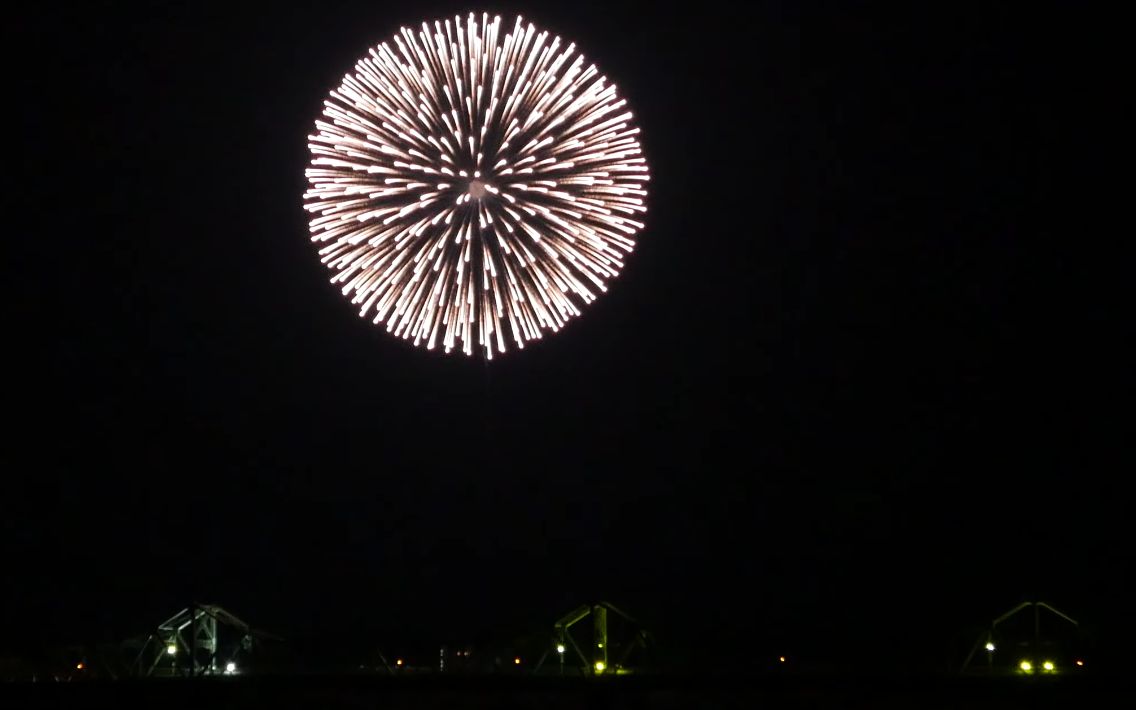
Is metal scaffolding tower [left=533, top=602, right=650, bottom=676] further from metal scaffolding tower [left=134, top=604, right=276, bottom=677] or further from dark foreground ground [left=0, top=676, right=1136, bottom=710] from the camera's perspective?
dark foreground ground [left=0, top=676, right=1136, bottom=710]

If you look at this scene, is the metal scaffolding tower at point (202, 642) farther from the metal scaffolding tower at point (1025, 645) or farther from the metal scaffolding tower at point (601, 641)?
the metal scaffolding tower at point (1025, 645)

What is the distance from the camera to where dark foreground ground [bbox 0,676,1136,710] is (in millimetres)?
17609

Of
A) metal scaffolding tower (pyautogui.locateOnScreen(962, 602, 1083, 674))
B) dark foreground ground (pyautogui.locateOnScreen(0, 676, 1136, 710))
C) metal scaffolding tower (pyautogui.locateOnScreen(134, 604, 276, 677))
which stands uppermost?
metal scaffolding tower (pyautogui.locateOnScreen(134, 604, 276, 677))

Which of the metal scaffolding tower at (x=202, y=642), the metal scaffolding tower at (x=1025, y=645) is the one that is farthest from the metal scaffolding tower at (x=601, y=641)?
the metal scaffolding tower at (x=202, y=642)

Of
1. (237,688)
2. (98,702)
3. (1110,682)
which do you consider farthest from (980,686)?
(98,702)

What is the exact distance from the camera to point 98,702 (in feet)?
59.8

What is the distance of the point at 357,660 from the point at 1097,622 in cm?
1614

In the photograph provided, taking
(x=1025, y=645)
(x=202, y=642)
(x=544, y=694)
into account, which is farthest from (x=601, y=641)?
(x=544, y=694)

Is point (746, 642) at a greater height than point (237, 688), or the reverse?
point (746, 642)

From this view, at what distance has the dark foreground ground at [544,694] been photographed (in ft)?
57.8

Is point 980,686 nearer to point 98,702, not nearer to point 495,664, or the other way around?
point 98,702

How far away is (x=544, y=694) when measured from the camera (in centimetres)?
1805

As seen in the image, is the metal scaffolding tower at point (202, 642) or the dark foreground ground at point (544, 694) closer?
the dark foreground ground at point (544, 694)

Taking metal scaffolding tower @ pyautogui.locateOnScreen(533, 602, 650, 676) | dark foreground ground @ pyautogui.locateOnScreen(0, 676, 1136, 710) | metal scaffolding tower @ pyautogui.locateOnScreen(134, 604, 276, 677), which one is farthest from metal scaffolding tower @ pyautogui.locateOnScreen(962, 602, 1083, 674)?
metal scaffolding tower @ pyautogui.locateOnScreen(134, 604, 276, 677)
